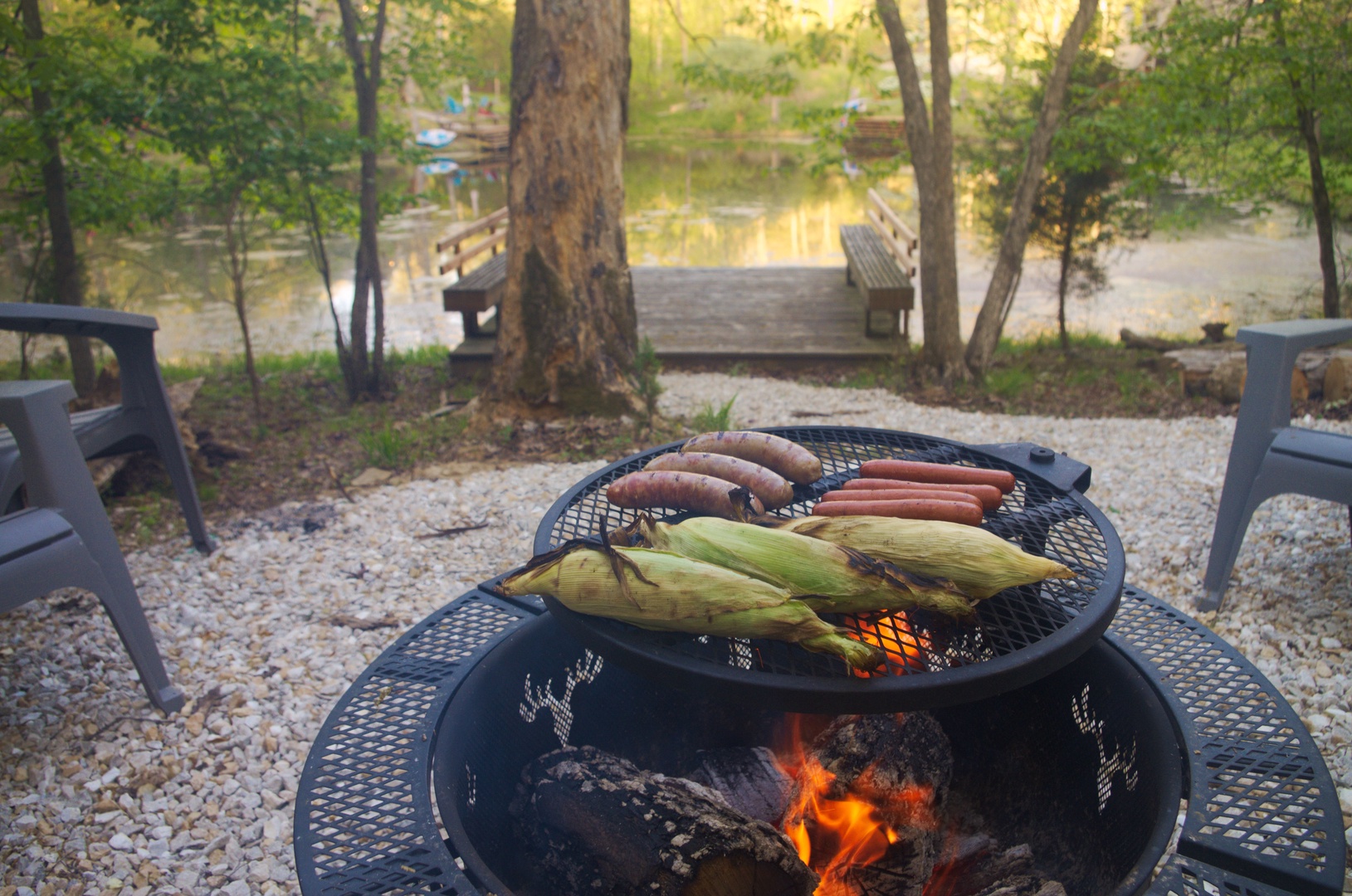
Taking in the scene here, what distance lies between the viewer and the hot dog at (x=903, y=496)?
66.6 inches

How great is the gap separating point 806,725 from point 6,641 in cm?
297

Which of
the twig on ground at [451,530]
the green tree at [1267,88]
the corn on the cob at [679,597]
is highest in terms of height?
the green tree at [1267,88]

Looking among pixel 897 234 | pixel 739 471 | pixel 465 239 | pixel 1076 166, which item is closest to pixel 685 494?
pixel 739 471

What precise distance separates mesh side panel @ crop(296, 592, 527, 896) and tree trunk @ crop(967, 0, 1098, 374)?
5885 mm

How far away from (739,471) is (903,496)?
379 millimetres

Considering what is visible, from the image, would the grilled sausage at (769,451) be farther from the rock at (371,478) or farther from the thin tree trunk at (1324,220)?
the thin tree trunk at (1324,220)

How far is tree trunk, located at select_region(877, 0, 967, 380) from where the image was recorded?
6.43 meters

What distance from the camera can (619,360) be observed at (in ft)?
17.8

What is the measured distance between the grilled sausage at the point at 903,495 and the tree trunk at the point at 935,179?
534 centimetres

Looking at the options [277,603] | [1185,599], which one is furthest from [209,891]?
[1185,599]

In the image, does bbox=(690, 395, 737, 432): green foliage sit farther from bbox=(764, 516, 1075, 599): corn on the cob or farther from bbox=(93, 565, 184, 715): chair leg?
bbox=(764, 516, 1075, 599): corn on the cob

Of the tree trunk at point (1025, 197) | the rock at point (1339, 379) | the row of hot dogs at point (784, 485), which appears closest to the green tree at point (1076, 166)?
the tree trunk at point (1025, 197)

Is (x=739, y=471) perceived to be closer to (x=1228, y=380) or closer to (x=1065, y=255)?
(x=1228, y=380)

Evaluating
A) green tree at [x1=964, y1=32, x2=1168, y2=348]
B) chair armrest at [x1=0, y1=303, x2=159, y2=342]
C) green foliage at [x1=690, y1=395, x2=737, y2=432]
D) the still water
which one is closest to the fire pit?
chair armrest at [x1=0, y1=303, x2=159, y2=342]
